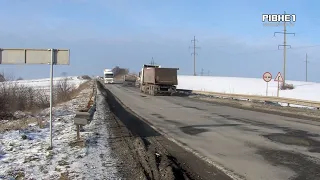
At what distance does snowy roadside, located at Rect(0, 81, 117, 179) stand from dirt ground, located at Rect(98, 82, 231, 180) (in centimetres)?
35

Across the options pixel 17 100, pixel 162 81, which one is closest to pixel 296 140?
pixel 17 100

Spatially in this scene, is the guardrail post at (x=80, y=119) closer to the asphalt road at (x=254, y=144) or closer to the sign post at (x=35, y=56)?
the sign post at (x=35, y=56)

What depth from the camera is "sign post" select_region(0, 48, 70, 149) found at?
9.57m

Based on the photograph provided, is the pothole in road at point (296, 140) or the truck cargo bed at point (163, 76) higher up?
the truck cargo bed at point (163, 76)

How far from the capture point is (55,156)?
8672mm

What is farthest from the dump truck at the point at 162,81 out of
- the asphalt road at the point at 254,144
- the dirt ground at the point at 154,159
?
the dirt ground at the point at 154,159

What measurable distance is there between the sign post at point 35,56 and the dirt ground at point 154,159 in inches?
87.6

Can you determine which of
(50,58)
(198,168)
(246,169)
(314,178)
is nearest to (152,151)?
(198,168)

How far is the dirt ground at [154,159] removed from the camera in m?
7.28

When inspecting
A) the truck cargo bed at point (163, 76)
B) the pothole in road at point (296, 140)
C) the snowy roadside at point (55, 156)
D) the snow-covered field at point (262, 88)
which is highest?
the truck cargo bed at point (163, 76)

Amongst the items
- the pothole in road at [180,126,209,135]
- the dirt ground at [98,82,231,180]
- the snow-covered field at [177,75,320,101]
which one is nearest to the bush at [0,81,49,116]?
the pothole in road at [180,126,209,135]

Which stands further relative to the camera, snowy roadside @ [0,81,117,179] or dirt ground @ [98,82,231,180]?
dirt ground @ [98,82,231,180]

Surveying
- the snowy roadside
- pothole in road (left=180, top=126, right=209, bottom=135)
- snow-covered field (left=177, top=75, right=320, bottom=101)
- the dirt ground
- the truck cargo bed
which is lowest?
→ the dirt ground

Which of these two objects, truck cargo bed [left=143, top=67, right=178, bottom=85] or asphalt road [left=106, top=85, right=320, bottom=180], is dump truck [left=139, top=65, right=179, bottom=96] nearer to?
truck cargo bed [left=143, top=67, right=178, bottom=85]
